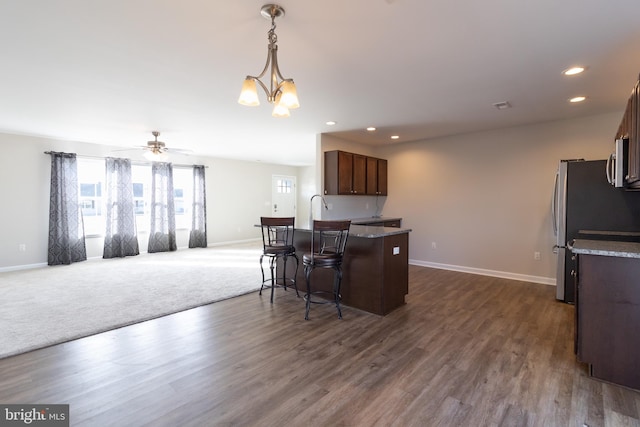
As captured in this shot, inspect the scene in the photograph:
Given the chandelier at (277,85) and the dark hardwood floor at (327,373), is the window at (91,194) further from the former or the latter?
the chandelier at (277,85)

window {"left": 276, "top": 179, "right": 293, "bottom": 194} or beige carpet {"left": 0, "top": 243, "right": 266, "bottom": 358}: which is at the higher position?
window {"left": 276, "top": 179, "right": 293, "bottom": 194}

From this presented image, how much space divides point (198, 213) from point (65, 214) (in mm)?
2731

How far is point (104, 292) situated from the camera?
13.6ft

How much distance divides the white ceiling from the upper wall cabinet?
867mm

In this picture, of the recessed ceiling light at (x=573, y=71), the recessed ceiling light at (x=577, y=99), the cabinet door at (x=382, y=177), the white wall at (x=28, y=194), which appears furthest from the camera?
the cabinet door at (x=382, y=177)

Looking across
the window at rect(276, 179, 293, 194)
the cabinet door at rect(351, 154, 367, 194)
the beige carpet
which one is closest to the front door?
the window at rect(276, 179, 293, 194)

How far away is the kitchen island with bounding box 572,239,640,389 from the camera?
2.05 metres

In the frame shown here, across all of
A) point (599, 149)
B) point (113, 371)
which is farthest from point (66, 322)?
point (599, 149)

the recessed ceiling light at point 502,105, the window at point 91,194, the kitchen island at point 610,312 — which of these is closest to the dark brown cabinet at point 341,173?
the recessed ceiling light at point 502,105

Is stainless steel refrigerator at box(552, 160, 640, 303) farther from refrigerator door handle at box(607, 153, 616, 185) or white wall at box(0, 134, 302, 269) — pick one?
white wall at box(0, 134, 302, 269)

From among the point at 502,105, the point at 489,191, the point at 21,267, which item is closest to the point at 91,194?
the point at 21,267

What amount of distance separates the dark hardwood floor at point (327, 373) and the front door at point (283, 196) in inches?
266

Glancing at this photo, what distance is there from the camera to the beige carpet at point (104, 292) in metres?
3.00

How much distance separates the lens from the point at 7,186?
17.8 ft
